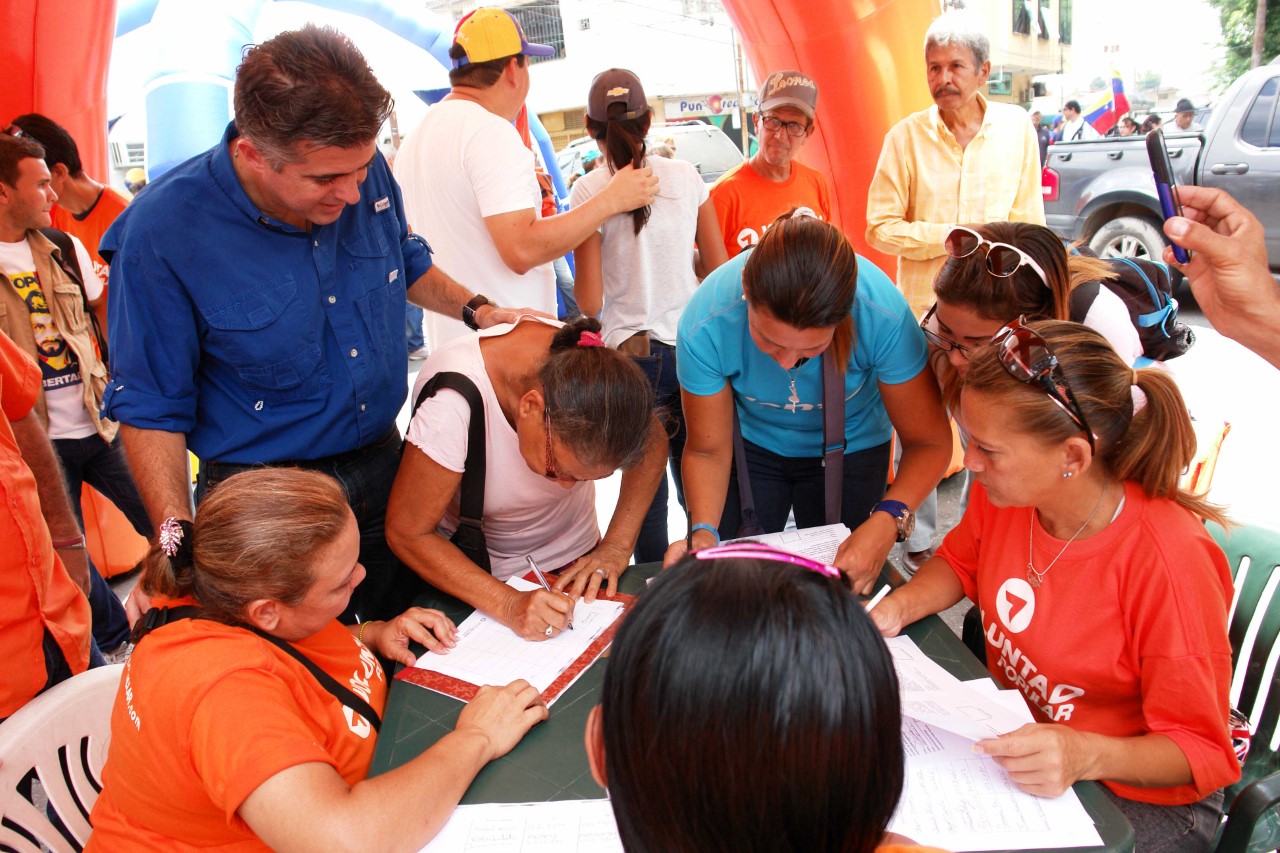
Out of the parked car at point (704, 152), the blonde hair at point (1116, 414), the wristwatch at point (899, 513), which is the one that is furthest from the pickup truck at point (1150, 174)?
the parked car at point (704, 152)

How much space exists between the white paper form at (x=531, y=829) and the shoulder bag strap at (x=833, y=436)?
1.12 metres

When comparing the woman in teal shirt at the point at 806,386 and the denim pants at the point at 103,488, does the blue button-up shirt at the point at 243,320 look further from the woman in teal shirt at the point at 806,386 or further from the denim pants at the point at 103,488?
the denim pants at the point at 103,488

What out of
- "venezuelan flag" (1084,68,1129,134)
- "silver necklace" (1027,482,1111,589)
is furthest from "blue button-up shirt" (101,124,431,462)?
"venezuelan flag" (1084,68,1129,134)

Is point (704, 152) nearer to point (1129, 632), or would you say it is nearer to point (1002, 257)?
A: point (1002, 257)

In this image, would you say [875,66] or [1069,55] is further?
[1069,55]

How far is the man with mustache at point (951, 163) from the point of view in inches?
122

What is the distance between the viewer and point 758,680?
586 millimetres

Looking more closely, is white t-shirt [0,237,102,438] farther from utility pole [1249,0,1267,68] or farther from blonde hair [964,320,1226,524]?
utility pole [1249,0,1267,68]

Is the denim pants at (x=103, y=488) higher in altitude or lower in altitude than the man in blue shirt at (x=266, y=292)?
lower

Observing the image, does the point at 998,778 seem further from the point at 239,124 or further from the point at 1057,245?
the point at 239,124

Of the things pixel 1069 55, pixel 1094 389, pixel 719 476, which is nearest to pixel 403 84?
pixel 719 476

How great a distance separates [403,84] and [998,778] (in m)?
12.5

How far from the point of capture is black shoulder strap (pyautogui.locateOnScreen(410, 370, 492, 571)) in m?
1.74

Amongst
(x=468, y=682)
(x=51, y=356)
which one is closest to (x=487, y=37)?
(x=51, y=356)
